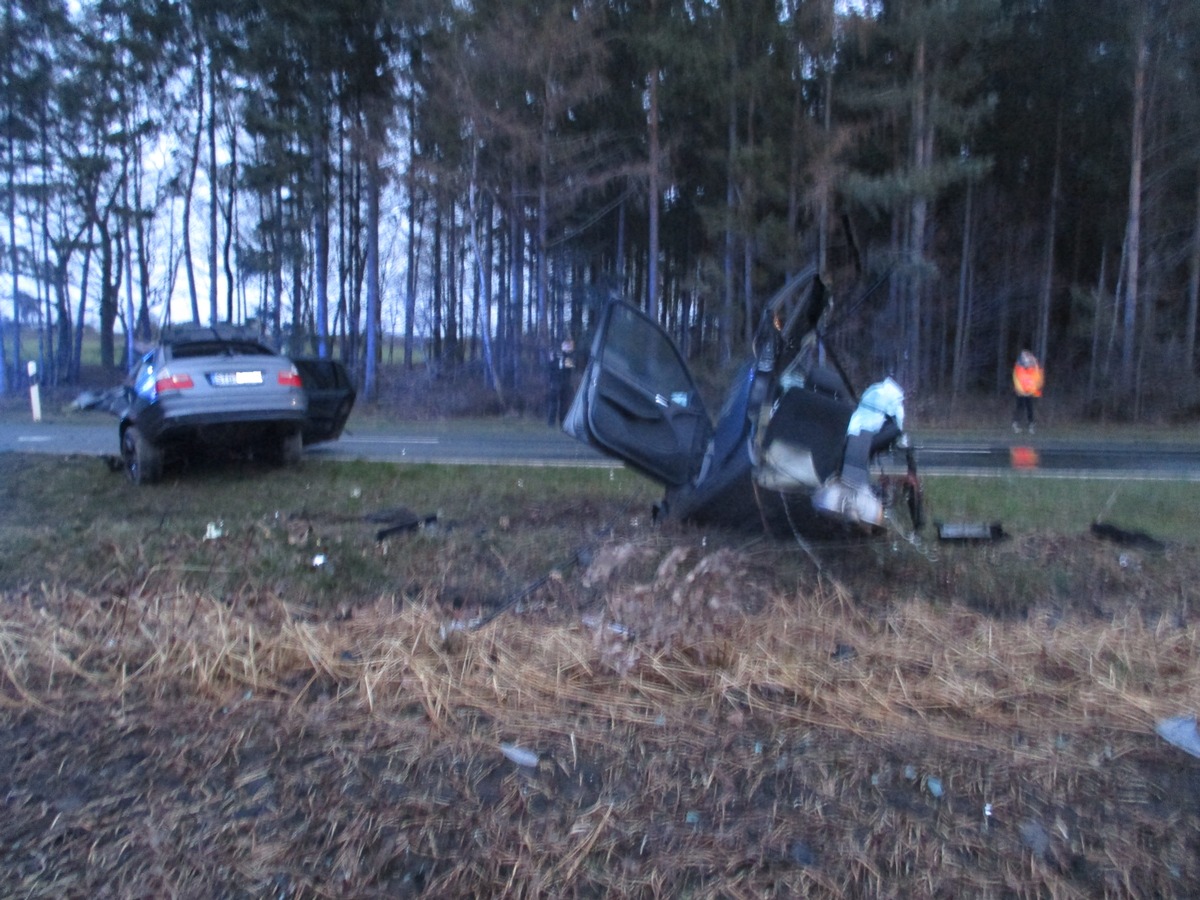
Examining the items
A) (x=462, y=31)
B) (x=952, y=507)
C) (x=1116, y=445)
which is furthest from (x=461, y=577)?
(x=462, y=31)

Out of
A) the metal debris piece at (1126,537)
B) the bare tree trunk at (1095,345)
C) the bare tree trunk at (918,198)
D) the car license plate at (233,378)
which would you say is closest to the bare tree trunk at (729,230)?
the bare tree trunk at (918,198)

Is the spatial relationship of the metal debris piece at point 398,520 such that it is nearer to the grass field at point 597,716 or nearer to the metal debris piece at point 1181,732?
the grass field at point 597,716

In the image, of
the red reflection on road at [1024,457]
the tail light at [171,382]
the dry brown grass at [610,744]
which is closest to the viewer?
the dry brown grass at [610,744]

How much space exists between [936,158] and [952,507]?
57.3 ft

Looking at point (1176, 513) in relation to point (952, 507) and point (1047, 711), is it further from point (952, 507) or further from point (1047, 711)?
point (1047, 711)

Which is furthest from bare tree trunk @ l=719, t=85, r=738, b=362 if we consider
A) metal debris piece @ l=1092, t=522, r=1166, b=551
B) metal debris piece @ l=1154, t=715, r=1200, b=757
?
metal debris piece @ l=1154, t=715, r=1200, b=757

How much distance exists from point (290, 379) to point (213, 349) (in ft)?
2.66

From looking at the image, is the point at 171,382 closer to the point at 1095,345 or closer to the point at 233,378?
the point at 233,378

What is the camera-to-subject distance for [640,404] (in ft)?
20.3

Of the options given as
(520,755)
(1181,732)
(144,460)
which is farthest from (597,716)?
(144,460)

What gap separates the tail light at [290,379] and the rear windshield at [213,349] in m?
0.37

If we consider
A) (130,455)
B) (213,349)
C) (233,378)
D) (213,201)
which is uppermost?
(213,201)

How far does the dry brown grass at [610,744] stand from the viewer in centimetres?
307

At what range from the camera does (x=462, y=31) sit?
22641 millimetres
